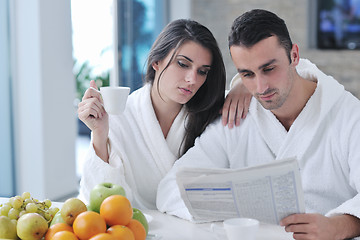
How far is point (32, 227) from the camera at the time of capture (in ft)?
3.67

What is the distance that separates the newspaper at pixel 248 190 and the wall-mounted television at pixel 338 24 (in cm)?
507

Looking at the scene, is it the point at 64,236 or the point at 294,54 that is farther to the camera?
the point at 294,54

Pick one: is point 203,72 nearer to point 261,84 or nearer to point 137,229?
point 261,84

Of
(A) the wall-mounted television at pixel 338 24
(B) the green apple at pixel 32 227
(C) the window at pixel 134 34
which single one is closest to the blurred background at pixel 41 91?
(C) the window at pixel 134 34

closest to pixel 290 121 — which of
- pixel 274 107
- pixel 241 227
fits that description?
pixel 274 107

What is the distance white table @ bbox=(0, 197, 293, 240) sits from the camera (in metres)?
1.33

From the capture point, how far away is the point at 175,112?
6.81ft

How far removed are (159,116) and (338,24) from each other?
14.9 feet

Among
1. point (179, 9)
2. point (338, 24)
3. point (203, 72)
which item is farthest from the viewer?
point (179, 9)

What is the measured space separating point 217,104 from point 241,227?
39.6 inches

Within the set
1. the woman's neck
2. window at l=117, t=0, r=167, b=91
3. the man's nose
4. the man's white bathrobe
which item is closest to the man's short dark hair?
the man's nose

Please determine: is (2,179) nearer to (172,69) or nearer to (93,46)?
(93,46)

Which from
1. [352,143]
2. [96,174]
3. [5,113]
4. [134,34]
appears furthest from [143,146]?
[134,34]

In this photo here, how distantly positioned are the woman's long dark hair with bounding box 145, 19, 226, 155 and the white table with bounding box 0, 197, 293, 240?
546 mm
